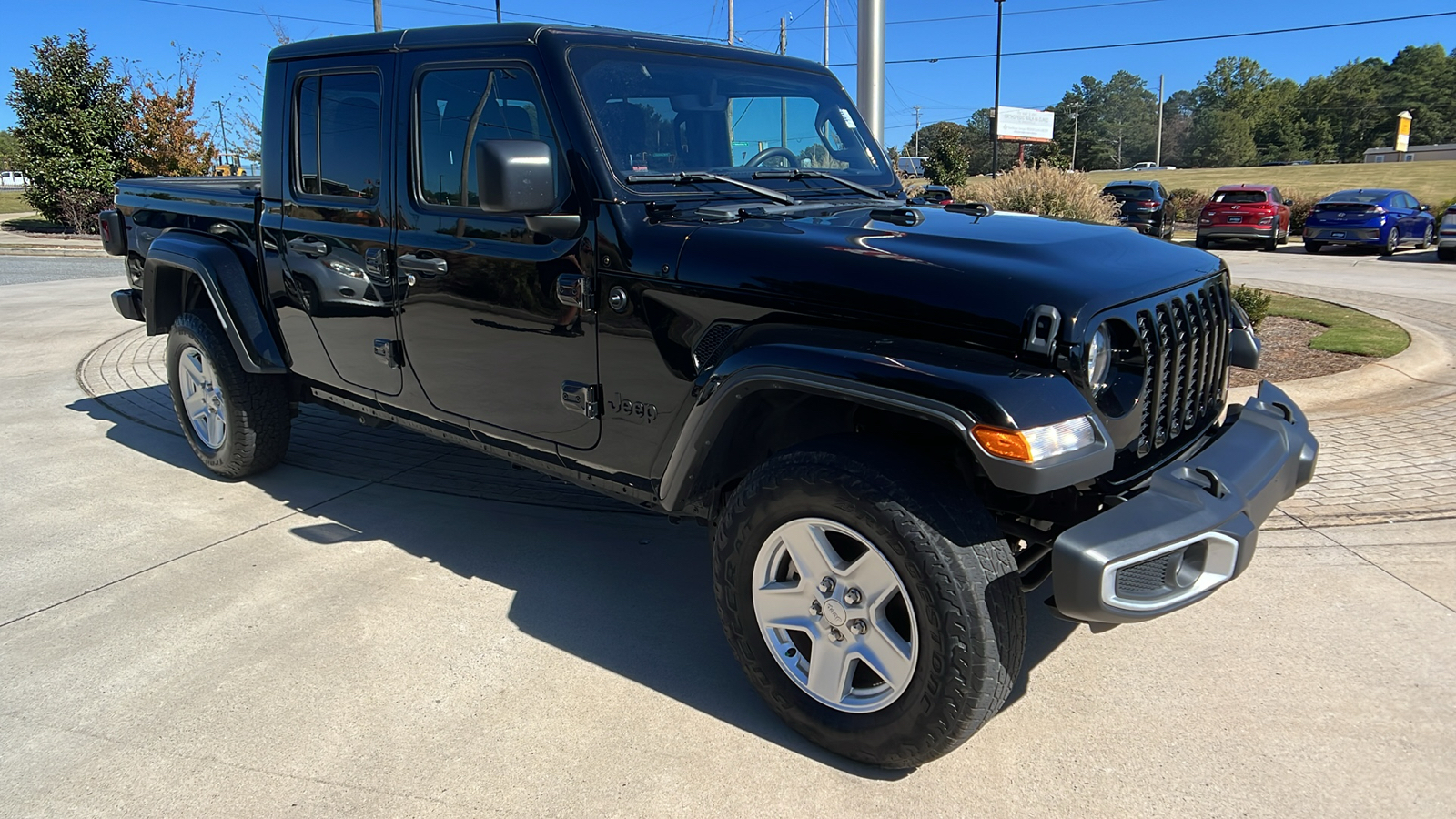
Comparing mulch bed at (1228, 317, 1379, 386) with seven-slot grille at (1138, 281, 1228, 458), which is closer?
seven-slot grille at (1138, 281, 1228, 458)

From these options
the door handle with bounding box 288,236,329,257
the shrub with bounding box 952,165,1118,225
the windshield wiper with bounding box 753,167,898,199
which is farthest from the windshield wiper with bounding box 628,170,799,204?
the shrub with bounding box 952,165,1118,225

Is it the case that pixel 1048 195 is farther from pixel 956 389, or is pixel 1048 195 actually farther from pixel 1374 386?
pixel 956 389

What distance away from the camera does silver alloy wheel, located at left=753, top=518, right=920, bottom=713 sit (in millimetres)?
2559

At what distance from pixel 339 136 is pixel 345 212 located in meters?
0.35

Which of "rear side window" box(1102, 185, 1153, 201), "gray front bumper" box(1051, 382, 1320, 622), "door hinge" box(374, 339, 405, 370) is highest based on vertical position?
"rear side window" box(1102, 185, 1153, 201)

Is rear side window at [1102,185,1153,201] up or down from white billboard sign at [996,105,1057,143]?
down

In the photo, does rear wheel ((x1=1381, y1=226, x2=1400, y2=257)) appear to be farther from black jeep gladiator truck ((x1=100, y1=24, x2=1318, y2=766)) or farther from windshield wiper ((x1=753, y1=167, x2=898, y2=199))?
windshield wiper ((x1=753, y1=167, x2=898, y2=199))

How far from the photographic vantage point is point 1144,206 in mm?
21516

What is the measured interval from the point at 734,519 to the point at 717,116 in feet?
5.25

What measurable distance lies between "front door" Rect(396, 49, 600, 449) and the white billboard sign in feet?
177

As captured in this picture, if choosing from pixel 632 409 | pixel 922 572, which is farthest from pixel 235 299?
pixel 922 572

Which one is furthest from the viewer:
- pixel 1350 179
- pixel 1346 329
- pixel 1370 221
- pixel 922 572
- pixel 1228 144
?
pixel 1228 144

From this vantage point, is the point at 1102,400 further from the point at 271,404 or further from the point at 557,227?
the point at 271,404

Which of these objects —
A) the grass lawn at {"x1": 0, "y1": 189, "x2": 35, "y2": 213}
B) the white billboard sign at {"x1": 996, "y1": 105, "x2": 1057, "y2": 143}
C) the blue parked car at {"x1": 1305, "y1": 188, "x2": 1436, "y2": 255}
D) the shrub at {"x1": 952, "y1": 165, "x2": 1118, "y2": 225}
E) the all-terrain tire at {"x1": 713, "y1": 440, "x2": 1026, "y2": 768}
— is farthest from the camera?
the white billboard sign at {"x1": 996, "y1": 105, "x2": 1057, "y2": 143}
